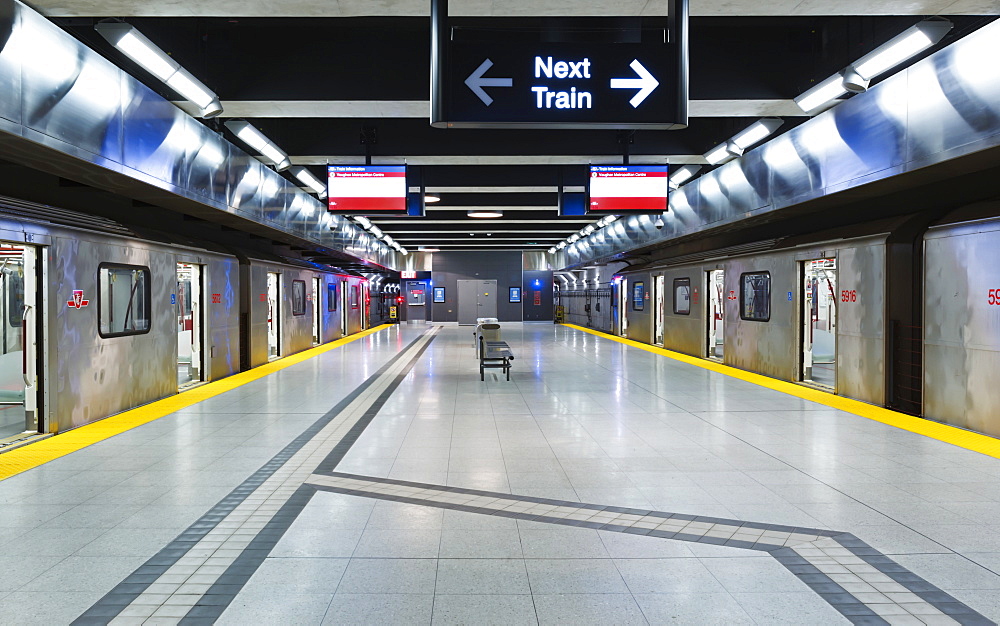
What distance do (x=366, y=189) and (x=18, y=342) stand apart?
198 inches

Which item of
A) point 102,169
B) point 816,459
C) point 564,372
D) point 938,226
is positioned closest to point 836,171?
point 938,226

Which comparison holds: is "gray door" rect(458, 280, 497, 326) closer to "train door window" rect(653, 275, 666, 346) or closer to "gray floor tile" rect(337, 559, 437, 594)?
"train door window" rect(653, 275, 666, 346)

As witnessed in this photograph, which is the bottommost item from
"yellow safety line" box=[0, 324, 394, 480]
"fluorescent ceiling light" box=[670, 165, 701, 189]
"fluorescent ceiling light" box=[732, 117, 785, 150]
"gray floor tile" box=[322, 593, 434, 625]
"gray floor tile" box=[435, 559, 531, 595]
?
"gray floor tile" box=[435, 559, 531, 595]

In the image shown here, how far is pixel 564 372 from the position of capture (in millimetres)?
11000

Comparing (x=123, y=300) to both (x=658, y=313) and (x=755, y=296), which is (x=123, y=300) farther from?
(x=658, y=313)

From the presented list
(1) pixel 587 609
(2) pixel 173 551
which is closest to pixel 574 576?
(1) pixel 587 609

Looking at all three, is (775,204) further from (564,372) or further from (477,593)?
(477,593)

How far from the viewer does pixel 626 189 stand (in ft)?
30.5

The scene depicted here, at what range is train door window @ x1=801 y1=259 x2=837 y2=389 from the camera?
9.50m

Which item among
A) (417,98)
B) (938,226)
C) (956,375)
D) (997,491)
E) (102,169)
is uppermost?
(417,98)

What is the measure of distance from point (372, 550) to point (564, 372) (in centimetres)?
800

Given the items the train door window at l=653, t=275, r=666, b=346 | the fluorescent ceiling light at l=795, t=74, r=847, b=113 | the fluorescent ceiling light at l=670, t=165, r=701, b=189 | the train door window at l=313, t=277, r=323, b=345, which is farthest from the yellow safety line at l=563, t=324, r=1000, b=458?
the train door window at l=313, t=277, r=323, b=345

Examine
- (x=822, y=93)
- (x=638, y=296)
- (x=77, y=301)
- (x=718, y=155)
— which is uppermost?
(x=718, y=155)

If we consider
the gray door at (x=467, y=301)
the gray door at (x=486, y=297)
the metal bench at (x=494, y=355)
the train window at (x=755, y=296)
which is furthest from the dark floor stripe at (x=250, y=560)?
the gray door at (x=486, y=297)
